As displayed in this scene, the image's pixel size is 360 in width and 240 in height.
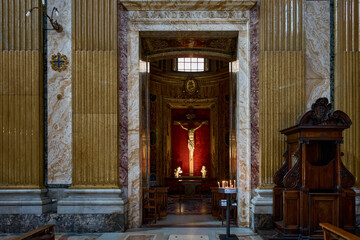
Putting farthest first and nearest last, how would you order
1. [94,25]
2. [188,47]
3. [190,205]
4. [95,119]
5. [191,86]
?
[191,86] → [190,205] → [188,47] → [94,25] → [95,119]

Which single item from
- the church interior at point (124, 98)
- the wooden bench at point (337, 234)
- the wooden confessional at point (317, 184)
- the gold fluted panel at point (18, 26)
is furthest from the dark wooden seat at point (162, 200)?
the wooden bench at point (337, 234)

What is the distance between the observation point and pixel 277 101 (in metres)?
8.66

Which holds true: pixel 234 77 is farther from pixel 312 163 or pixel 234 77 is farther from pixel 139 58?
pixel 312 163

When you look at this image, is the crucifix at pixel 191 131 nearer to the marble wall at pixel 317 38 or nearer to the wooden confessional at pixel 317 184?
the marble wall at pixel 317 38

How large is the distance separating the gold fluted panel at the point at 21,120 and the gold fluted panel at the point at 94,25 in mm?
1049

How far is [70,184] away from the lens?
8773 mm

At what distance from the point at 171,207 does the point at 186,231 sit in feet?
12.7

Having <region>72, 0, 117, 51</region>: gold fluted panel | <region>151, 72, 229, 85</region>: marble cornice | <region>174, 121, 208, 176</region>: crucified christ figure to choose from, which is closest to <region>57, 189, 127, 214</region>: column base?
<region>72, 0, 117, 51</region>: gold fluted panel

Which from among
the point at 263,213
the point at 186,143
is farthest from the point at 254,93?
the point at 186,143

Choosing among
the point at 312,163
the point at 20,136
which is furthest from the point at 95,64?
the point at 312,163

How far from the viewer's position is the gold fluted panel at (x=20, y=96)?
335 inches

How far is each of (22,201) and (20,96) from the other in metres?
2.31

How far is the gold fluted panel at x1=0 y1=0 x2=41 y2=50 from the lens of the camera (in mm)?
8672

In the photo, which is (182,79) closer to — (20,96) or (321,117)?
(20,96)
